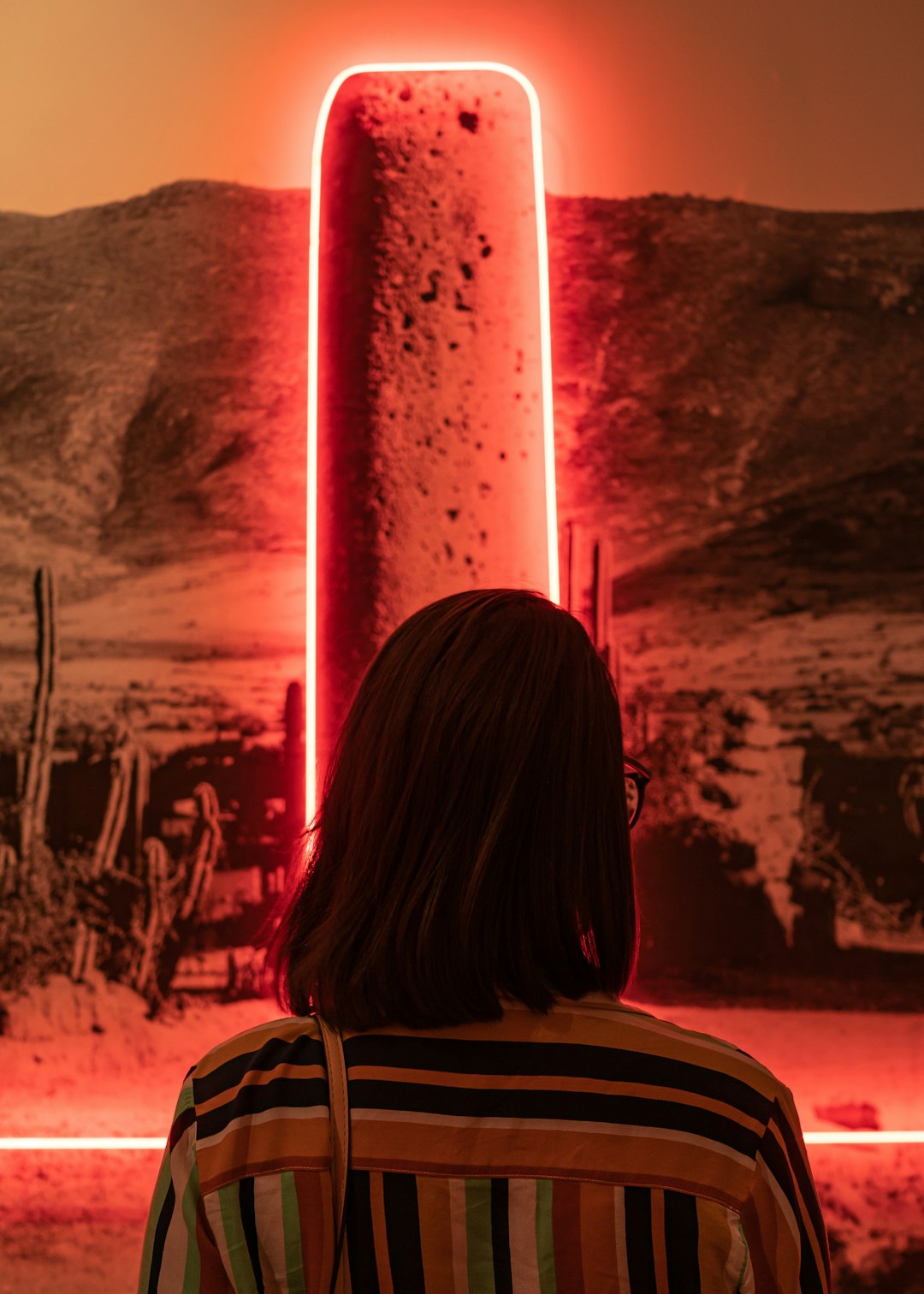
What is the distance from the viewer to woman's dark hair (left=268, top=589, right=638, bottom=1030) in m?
0.64

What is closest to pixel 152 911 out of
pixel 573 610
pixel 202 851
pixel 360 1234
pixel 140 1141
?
pixel 202 851

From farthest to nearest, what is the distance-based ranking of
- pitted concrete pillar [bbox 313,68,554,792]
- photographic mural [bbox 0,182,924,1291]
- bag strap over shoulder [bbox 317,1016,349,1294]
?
photographic mural [bbox 0,182,924,1291], pitted concrete pillar [bbox 313,68,554,792], bag strap over shoulder [bbox 317,1016,349,1294]

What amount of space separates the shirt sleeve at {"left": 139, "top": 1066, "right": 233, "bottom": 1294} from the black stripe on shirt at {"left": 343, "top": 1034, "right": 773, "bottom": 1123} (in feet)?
0.38

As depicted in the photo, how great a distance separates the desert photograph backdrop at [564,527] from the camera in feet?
6.22

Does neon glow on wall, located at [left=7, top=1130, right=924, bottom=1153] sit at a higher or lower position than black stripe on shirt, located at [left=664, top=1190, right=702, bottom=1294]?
lower

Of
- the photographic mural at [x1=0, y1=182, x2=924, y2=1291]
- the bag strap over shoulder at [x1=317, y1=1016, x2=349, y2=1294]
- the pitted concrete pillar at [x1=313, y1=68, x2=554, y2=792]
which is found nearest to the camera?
the bag strap over shoulder at [x1=317, y1=1016, x2=349, y2=1294]

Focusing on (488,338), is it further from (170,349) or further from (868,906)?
(868,906)

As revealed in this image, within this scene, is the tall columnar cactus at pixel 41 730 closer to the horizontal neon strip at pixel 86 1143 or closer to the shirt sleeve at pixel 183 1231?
the horizontal neon strip at pixel 86 1143

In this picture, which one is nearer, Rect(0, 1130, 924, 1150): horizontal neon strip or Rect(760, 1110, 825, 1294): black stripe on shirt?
Rect(760, 1110, 825, 1294): black stripe on shirt

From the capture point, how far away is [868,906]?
1910 millimetres

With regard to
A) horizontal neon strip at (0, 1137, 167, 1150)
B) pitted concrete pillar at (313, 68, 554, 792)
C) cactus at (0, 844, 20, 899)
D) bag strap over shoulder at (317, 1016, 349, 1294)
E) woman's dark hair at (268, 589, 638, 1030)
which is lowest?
horizontal neon strip at (0, 1137, 167, 1150)

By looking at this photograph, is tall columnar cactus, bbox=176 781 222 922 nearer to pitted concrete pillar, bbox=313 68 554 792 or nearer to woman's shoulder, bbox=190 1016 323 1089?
pitted concrete pillar, bbox=313 68 554 792

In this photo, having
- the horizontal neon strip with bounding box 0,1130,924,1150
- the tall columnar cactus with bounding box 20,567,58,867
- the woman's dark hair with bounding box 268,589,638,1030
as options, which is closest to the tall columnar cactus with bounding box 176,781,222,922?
the tall columnar cactus with bounding box 20,567,58,867

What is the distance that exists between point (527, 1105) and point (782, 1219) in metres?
0.17
